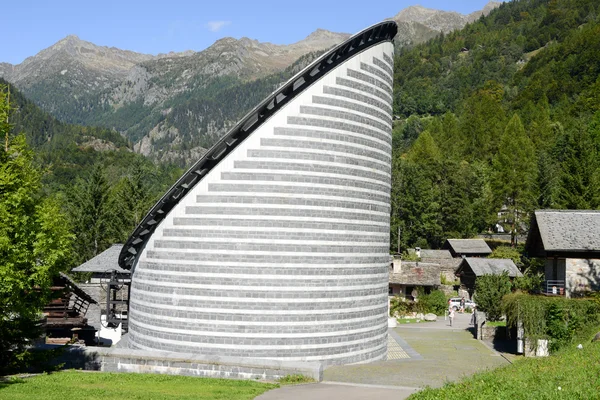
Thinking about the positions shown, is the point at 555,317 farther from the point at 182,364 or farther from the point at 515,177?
the point at 515,177

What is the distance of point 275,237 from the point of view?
22453 millimetres

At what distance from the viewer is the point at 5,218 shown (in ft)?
53.2

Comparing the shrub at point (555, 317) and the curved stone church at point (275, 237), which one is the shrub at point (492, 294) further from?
the curved stone church at point (275, 237)

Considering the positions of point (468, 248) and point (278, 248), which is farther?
point (468, 248)

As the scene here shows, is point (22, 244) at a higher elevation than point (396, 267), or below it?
higher

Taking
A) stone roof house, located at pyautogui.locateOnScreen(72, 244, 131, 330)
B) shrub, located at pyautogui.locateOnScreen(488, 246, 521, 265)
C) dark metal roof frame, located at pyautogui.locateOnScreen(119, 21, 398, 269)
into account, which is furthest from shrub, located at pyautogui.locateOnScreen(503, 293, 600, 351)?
shrub, located at pyautogui.locateOnScreen(488, 246, 521, 265)

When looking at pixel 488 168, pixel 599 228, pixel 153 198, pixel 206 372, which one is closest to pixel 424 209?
pixel 488 168

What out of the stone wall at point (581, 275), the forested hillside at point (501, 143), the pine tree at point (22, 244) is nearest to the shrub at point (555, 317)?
the stone wall at point (581, 275)

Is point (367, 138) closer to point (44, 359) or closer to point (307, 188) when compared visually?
point (307, 188)

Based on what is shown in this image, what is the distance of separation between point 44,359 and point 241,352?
6.35 meters

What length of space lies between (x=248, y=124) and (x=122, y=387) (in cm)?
980

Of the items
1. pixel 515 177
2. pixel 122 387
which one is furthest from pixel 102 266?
pixel 515 177

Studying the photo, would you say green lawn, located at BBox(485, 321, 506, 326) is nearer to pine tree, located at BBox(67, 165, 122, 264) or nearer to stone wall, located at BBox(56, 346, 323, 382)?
stone wall, located at BBox(56, 346, 323, 382)

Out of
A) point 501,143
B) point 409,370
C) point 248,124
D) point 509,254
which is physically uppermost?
point 501,143
